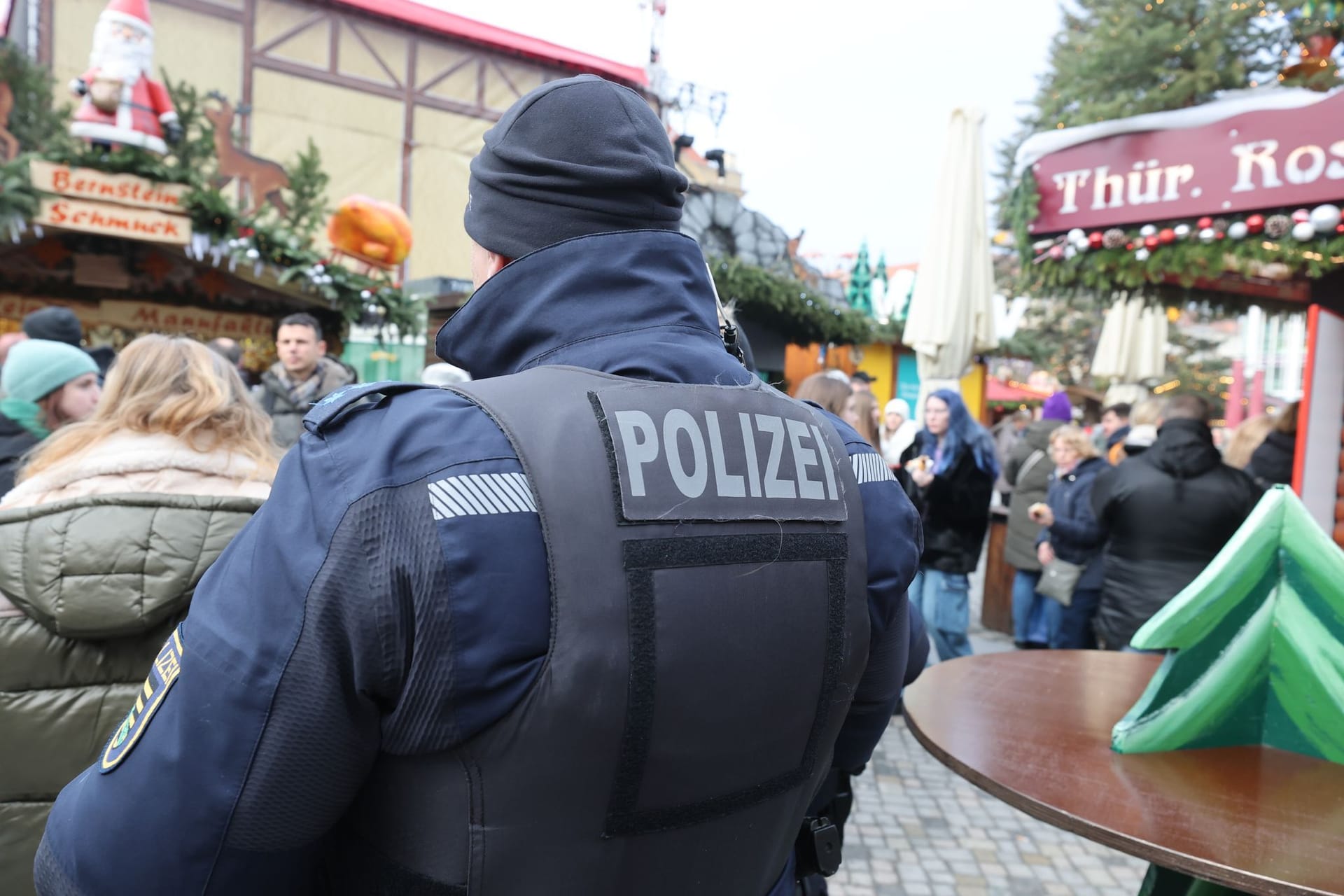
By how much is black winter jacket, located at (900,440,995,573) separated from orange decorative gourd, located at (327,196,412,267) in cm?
548

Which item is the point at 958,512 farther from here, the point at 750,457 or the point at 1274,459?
the point at 750,457

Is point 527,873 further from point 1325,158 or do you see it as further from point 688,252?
point 1325,158

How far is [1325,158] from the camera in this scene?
12.4 ft

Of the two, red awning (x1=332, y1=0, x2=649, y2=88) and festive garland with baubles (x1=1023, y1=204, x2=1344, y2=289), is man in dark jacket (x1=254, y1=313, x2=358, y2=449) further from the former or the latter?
red awning (x1=332, y1=0, x2=649, y2=88)

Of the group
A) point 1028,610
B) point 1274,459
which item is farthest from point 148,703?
point 1274,459

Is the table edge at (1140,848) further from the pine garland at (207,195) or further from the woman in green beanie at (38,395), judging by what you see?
the pine garland at (207,195)

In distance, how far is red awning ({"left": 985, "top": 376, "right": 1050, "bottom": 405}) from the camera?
20.3 meters

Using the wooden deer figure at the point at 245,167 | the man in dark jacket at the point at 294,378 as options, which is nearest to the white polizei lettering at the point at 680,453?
the man in dark jacket at the point at 294,378

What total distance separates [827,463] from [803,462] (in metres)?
0.05

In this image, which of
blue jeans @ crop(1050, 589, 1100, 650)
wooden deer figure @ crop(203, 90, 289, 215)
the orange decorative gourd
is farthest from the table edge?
wooden deer figure @ crop(203, 90, 289, 215)

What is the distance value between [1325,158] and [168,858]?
4581mm

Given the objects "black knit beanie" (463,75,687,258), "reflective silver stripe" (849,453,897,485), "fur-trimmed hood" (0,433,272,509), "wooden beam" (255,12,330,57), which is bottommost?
"fur-trimmed hood" (0,433,272,509)

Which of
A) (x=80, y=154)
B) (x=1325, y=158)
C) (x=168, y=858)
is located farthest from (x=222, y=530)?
(x=80, y=154)

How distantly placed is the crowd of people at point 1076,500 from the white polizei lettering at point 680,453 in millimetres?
3565
